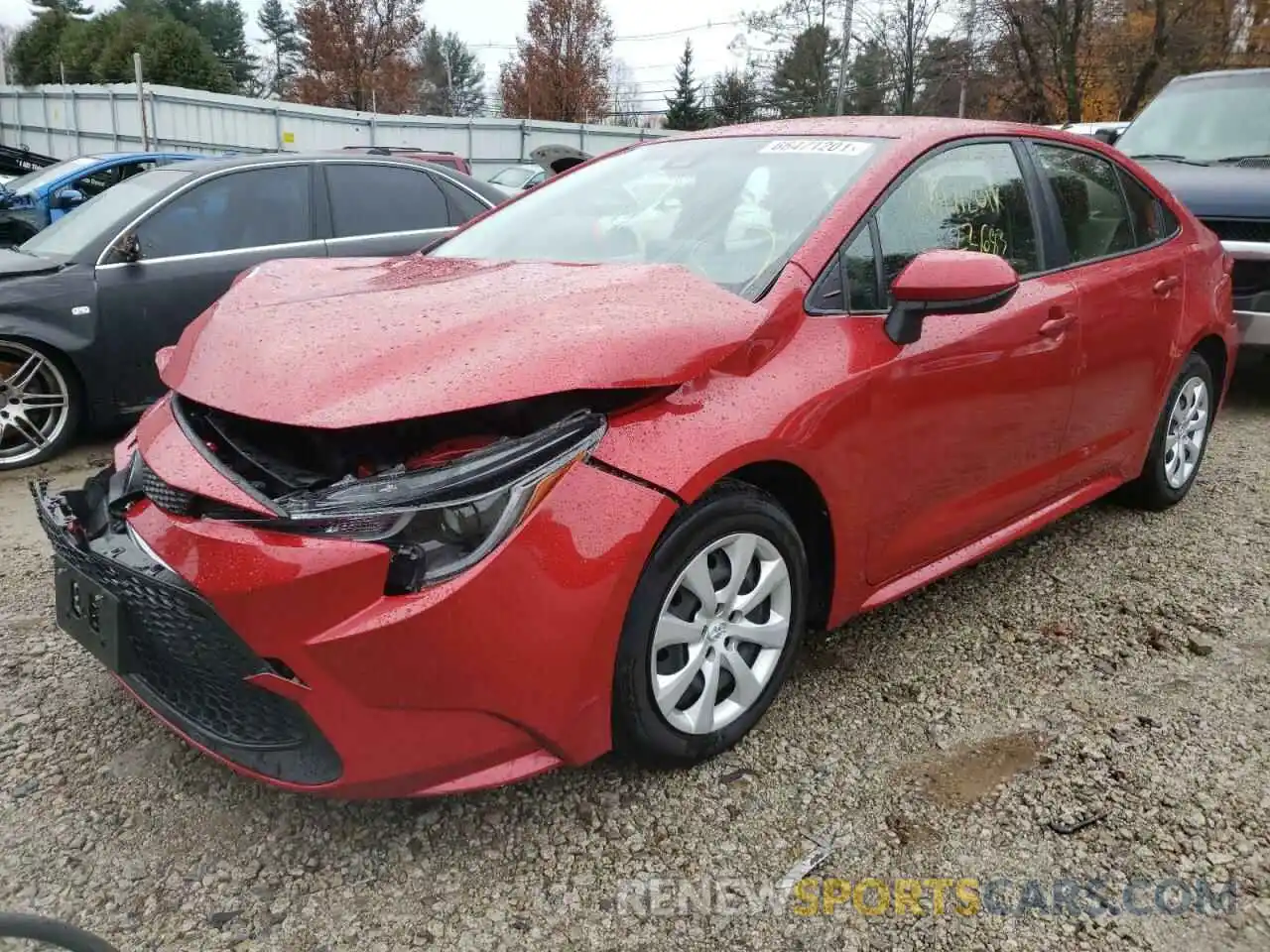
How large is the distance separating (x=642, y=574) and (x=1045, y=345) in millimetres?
1713

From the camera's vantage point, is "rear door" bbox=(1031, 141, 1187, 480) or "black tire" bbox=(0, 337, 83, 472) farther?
Answer: "black tire" bbox=(0, 337, 83, 472)

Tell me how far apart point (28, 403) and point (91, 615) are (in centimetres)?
316

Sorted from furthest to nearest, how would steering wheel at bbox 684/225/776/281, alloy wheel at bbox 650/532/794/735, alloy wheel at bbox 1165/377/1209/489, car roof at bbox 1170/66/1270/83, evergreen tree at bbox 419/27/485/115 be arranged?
1. evergreen tree at bbox 419/27/485/115
2. car roof at bbox 1170/66/1270/83
3. alloy wheel at bbox 1165/377/1209/489
4. steering wheel at bbox 684/225/776/281
5. alloy wheel at bbox 650/532/794/735

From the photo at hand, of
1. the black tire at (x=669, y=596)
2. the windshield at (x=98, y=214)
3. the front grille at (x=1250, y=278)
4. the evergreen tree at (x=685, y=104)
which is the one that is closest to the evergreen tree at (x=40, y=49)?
the evergreen tree at (x=685, y=104)

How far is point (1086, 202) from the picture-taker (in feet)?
11.4

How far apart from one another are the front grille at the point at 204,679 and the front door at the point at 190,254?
2.93 m

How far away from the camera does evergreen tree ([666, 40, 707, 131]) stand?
167ft

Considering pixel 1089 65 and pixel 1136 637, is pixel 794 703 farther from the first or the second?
pixel 1089 65

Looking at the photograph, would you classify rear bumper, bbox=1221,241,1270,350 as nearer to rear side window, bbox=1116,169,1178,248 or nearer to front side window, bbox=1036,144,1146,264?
rear side window, bbox=1116,169,1178,248

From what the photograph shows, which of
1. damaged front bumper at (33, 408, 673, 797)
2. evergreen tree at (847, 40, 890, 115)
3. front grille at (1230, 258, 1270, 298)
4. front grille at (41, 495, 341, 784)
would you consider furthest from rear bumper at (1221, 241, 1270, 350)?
evergreen tree at (847, 40, 890, 115)

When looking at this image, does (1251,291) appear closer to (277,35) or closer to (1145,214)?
(1145,214)

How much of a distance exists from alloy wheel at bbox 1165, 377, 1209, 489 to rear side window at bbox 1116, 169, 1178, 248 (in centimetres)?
64

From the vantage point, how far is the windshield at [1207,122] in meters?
6.51

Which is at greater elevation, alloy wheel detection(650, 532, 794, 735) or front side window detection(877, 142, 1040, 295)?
front side window detection(877, 142, 1040, 295)
